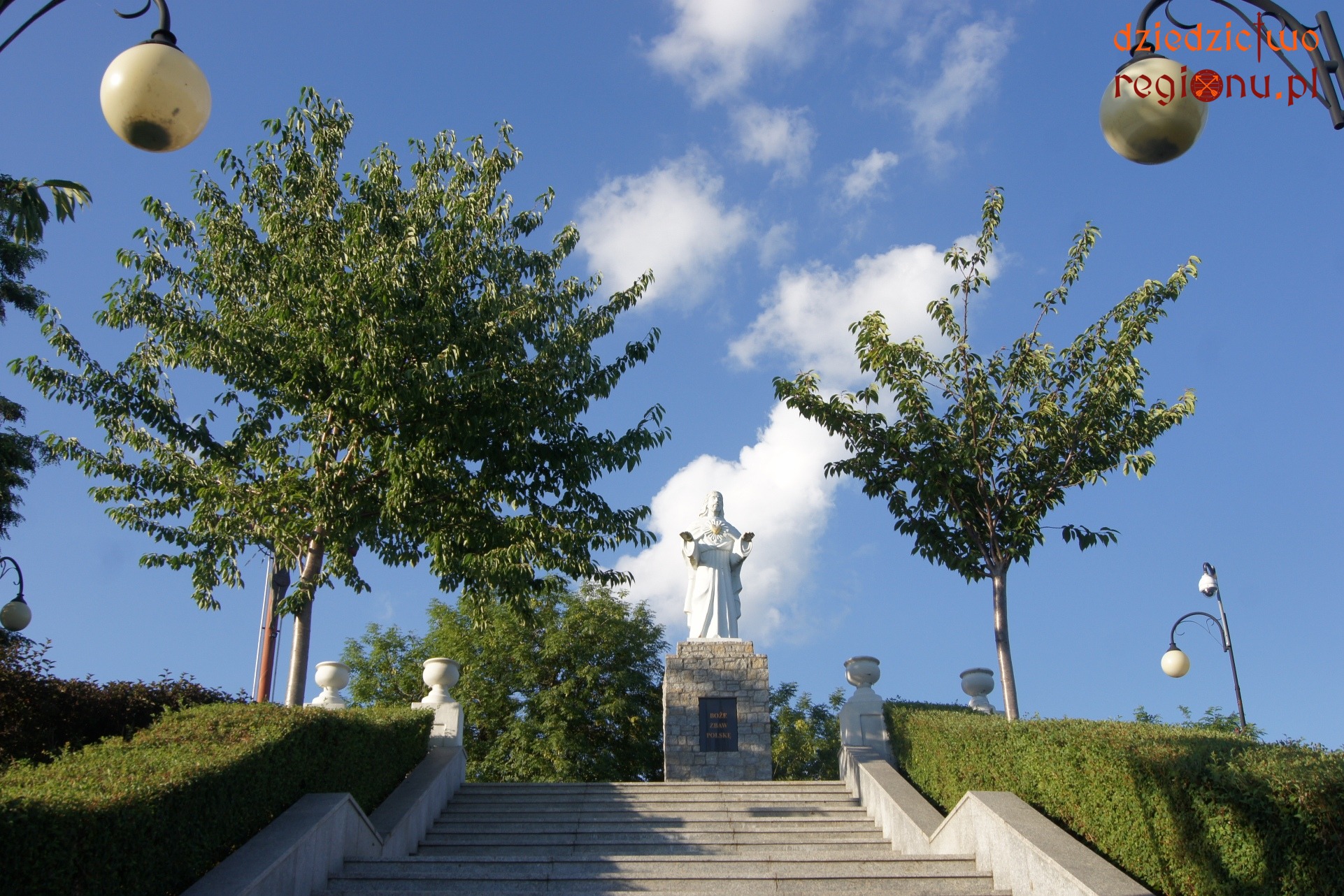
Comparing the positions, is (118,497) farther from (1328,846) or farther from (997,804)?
(1328,846)

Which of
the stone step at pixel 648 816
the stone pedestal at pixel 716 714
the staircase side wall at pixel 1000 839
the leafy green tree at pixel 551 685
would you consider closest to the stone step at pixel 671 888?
the staircase side wall at pixel 1000 839

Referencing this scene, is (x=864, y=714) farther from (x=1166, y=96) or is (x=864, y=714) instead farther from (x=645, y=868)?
(x=1166, y=96)

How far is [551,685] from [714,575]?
854 centimetres

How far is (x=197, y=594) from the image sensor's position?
1389cm

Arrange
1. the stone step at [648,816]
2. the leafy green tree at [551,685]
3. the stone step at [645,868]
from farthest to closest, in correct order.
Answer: the leafy green tree at [551,685] < the stone step at [648,816] < the stone step at [645,868]

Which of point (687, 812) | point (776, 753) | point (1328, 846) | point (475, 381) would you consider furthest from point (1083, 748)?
point (776, 753)

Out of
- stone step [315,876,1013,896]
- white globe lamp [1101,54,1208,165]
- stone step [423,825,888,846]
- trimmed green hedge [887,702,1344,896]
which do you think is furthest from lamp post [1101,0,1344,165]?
stone step [423,825,888,846]

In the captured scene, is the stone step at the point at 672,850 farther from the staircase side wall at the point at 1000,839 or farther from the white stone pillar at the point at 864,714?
the white stone pillar at the point at 864,714

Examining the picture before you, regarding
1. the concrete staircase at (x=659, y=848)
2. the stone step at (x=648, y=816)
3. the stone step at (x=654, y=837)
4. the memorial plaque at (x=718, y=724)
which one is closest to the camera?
the concrete staircase at (x=659, y=848)

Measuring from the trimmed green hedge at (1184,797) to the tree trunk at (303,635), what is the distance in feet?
24.4

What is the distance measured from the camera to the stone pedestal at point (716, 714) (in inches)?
597

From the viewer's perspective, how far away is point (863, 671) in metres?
14.0

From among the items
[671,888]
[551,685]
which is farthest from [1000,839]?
[551,685]

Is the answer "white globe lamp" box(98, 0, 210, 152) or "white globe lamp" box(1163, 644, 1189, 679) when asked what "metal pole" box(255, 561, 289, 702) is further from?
"white globe lamp" box(1163, 644, 1189, 679)
